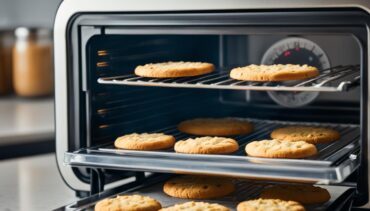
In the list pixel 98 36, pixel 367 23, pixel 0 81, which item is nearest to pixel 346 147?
pixel 367 23

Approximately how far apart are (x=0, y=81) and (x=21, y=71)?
20cm

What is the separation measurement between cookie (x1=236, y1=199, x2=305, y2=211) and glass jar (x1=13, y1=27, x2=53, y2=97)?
1.59 m

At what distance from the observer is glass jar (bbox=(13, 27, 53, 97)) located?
264 cm

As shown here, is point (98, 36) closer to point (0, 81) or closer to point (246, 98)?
point (246, 98)

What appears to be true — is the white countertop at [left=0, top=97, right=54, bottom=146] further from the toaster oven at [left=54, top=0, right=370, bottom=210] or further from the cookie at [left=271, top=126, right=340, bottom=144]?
the cookie at [left=271, top=126, right=340, bottom=144]

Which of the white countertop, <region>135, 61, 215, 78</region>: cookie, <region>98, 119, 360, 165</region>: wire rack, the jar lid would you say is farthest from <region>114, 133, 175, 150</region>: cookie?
the jar lid

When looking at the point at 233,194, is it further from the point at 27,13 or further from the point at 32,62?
the point at 27,13

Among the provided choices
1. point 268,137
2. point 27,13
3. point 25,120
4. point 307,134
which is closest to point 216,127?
point 268,137

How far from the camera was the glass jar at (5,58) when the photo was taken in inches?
110

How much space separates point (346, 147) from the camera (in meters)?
1.31

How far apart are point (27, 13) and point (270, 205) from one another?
6.63ft

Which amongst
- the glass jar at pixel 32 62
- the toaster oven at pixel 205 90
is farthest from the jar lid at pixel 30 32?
the toaster oven at pixel 205 90

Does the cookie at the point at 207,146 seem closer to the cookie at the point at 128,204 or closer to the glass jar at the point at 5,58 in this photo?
the cookie at the point at 128,204

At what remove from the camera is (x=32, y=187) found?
162 centimetres
